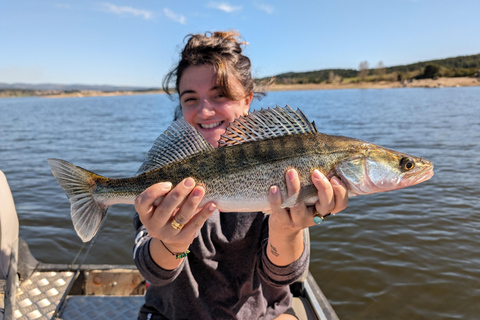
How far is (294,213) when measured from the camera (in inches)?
111

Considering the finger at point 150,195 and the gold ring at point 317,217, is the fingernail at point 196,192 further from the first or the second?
the gold ring at point 317,217

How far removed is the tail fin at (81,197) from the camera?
284cm

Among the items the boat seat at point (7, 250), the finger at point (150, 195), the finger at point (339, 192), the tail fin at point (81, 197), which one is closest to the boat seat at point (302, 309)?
the finger at point (339, 192)

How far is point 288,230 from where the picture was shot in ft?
9.89

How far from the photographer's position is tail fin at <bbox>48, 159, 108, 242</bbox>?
2.84 m

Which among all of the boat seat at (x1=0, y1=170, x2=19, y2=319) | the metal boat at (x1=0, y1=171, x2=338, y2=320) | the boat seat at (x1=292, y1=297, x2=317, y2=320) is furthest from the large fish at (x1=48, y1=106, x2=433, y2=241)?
the boat seat at (x1=292, y1=297, x2=317, y2=320)

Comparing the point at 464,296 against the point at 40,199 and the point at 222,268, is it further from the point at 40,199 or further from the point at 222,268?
the point at 40,199

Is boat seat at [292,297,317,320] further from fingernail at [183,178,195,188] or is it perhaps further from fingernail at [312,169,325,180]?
fingernail at [183,178,195,188]

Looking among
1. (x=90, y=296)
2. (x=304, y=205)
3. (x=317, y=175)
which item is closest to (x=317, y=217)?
(x=304, y=205)

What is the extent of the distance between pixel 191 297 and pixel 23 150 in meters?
21.4

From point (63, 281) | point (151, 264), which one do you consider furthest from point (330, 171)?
point (63, 281)

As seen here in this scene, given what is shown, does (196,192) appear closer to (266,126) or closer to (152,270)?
(266,126)

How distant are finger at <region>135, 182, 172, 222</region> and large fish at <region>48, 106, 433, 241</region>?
0.11 m

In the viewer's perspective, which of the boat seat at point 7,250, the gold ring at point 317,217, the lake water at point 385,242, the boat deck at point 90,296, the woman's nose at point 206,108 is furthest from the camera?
the lake water at point 385,242
